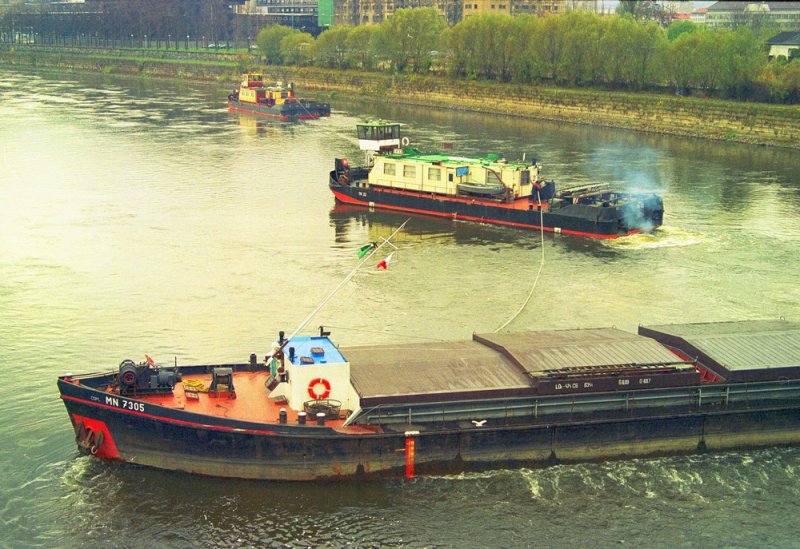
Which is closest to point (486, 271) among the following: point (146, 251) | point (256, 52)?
point (146, 251)

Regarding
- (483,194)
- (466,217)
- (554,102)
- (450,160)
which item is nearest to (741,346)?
(466,217)

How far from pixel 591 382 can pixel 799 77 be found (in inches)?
3067

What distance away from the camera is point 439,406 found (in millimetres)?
27812

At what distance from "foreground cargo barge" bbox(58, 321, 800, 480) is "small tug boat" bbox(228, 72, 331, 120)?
82.9 meters

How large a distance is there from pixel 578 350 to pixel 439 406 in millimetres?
4656

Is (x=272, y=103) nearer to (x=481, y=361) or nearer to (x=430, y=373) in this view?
(x=481, y=361)

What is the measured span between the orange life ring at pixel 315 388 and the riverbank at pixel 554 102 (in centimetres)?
7325

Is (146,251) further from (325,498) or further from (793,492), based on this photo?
(793,492)

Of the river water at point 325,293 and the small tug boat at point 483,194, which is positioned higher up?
the small tug boat at point 483,194

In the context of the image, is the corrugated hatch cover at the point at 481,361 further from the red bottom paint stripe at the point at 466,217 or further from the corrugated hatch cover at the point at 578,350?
the red bottom paint stripe at the point at 466,217

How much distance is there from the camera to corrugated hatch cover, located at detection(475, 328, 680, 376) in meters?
29.0

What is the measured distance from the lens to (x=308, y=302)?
1684 inches

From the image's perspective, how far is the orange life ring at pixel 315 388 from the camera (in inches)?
1082

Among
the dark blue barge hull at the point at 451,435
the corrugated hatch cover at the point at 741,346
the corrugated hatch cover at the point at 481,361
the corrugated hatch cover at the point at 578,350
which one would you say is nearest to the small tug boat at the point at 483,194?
the corrugated hatch cover at the point at 741,346
